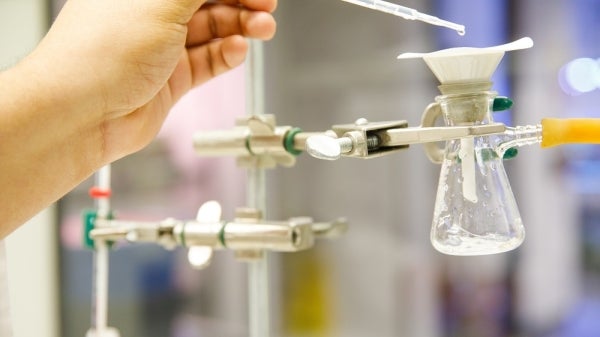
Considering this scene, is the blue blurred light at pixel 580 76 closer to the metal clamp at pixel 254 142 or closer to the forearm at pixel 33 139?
the metal clamp at pixel 254 142

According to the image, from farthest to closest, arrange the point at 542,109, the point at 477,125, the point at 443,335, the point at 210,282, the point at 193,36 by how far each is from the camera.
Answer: the point at 210,282
the point at 443,335
the point at 542,109
the point at 193,36
the point at 477,125

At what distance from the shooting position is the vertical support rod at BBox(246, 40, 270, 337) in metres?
0.92

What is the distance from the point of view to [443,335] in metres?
1.65

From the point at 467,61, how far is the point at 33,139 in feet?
1.40

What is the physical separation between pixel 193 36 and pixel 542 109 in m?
0.85

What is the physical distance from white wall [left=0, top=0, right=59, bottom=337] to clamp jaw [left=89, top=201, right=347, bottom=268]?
59cm

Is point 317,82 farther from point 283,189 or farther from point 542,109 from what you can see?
point 542,109

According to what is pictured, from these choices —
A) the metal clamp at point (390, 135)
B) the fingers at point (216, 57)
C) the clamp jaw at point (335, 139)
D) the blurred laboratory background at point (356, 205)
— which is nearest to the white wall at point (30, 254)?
the blurred laboratory background at point (356, 205)

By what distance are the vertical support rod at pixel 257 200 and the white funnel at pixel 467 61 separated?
0.34 metres

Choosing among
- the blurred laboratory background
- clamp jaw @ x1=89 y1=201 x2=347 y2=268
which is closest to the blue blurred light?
the blurred laboratory background

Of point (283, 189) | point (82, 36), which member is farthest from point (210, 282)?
point (82, 36)

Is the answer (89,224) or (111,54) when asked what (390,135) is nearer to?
(111,54)

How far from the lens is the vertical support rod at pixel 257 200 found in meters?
0.92

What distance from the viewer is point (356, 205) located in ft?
5.74
